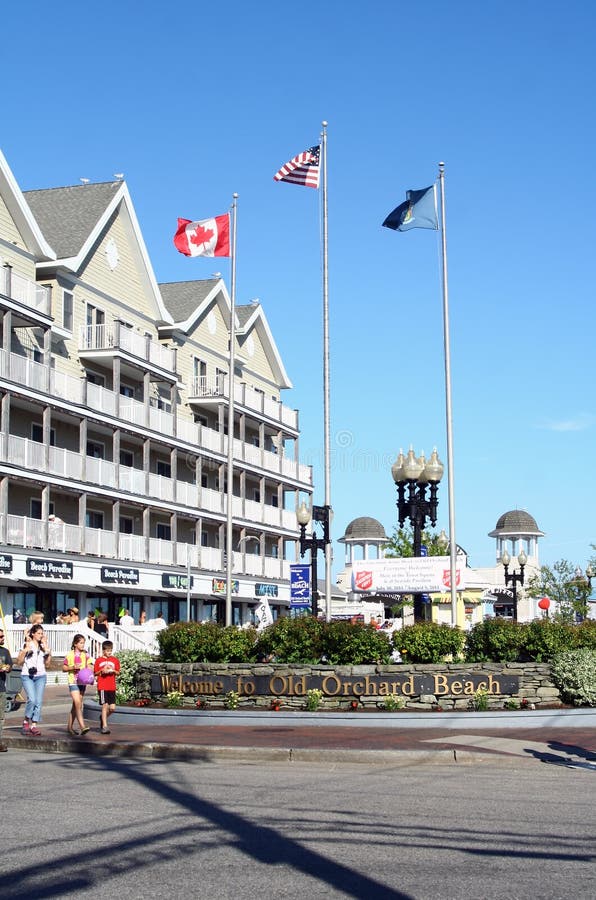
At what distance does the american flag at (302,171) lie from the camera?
3136 cm

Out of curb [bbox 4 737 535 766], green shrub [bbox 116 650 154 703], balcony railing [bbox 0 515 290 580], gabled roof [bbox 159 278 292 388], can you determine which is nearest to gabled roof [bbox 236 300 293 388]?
gabled roof [bbox 159 278 292 388]

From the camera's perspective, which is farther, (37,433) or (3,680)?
(37,433)

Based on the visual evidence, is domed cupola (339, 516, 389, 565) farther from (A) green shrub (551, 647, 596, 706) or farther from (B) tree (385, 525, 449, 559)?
(A) green shrub (551, 647, 596, 706)

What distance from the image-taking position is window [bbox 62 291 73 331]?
44500 mm

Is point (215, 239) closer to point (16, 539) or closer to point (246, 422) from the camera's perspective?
point (16, 539)

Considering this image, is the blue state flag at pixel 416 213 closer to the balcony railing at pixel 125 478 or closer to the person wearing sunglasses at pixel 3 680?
the balcony railing at pixel 125 478

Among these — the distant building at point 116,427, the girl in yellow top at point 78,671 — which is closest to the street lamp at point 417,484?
the girl in yellow top at point 78,671

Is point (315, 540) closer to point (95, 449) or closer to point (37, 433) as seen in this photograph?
point (37, 433)

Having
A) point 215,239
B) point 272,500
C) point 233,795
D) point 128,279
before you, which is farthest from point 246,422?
point 233,795

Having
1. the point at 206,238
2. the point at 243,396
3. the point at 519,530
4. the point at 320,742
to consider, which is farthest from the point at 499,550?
the point at 320,742

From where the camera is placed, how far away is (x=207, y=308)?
2282 inches

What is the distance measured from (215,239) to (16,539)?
1184cm

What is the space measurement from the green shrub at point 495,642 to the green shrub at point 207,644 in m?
4.16

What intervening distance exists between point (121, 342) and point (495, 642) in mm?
27995
